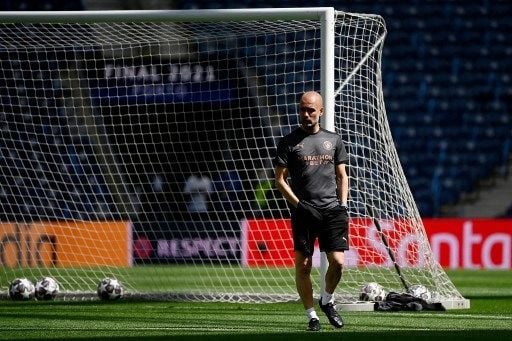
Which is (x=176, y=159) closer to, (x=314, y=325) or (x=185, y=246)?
(x=185, y=246)

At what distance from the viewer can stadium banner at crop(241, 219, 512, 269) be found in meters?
11.0

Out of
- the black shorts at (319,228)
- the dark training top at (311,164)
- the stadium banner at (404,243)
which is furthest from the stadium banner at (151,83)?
the black shorts at (319,228)

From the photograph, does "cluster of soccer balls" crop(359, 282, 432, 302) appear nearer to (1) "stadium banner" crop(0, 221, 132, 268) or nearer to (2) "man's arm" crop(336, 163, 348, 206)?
(2) "man's arm" crop(336, 163, 348, 206)

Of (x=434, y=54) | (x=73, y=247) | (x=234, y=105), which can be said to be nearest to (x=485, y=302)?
(x=73, y=247)

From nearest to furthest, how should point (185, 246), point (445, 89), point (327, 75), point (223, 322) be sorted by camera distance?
point (223, 322), point (327, 75), point (185, 246), point (445, 89)

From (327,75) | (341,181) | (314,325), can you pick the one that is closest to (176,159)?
(327,75)

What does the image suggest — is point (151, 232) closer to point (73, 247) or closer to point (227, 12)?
point (73, 247)

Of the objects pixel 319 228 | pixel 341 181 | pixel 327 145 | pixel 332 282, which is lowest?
pixel 332 282

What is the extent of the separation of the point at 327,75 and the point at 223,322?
2449 millimetres

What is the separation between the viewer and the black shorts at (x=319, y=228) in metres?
7.71

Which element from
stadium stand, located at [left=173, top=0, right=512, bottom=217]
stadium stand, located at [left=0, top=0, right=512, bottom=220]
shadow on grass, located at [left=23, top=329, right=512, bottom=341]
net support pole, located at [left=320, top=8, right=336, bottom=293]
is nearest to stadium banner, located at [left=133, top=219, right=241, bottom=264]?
stadium stand, located at [left=0, top=0, right=512, bottom=220]

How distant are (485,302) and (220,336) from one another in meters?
4.19

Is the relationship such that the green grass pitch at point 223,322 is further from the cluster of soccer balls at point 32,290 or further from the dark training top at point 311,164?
the dark training top at point 311,164

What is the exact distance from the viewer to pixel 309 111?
763cm
